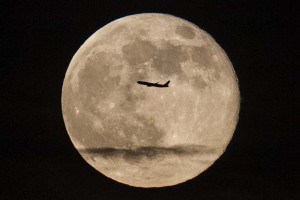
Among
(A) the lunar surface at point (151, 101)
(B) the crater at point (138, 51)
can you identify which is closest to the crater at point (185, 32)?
(A) the lunar surface at point (151, 101)

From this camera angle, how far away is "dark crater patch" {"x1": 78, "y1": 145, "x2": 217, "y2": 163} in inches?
279

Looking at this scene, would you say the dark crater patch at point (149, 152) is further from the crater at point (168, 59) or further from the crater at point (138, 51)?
the crater at point (138, 51)

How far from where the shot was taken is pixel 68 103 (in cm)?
762

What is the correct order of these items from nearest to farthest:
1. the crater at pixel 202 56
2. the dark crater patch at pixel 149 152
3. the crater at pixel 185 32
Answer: the dark crater patch at pixel 149 152 → the crater at pixel 202 56 → the crater at pixel 185 32

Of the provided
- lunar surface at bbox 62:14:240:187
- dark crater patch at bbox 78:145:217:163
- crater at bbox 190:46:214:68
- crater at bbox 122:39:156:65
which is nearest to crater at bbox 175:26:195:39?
lunar surface at bbox 62:14:240:187

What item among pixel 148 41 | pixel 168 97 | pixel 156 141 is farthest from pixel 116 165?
pixel 148 41

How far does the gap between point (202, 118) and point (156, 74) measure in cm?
84

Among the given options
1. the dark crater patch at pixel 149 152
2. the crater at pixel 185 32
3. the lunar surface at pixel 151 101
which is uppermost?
the crater at pixel 185 32

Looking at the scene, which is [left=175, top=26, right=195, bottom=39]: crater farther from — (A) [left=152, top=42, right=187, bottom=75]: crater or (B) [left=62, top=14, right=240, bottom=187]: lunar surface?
(A) [left=152, top=42, right=187, bottom=75]: crater

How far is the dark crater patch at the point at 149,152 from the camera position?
7082 mm

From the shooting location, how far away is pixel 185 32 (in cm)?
744

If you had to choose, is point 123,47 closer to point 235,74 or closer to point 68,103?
point 68,103

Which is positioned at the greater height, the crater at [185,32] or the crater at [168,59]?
the crater at [185,32]

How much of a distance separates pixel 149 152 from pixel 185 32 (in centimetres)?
171
